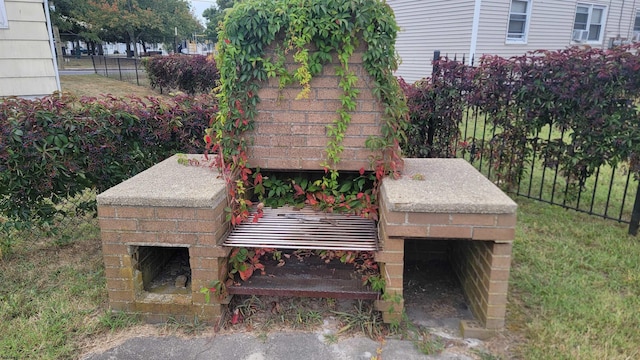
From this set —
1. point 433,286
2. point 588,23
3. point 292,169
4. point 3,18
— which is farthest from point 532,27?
point 3,18

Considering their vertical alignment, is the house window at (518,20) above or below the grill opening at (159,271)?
above

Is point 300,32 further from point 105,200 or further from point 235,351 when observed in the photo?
point 235,351

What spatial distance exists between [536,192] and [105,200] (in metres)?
4.59

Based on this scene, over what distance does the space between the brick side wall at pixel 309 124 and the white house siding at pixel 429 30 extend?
9.71 metres

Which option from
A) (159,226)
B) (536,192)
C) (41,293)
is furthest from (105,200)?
(536,192)

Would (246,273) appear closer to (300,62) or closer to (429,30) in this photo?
(300,62)

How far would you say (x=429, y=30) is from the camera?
13.9 metres

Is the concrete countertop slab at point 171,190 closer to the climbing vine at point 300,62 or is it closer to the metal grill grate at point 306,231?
the climbing vine at point 300,62

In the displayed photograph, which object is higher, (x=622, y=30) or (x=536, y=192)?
(x=622, y=30)

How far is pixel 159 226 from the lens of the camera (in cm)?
254

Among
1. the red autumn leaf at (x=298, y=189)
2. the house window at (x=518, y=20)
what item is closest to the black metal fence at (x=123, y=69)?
the house window at (x=518, y=20)

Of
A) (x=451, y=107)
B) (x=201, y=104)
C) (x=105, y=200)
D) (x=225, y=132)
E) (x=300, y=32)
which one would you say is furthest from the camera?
(x=451, y=107)

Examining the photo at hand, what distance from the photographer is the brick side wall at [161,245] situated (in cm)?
252

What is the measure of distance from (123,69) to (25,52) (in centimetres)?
1814
